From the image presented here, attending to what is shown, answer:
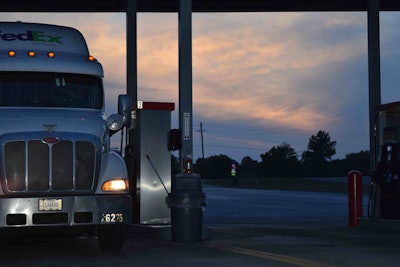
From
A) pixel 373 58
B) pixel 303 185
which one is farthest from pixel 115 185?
pixel 303 185

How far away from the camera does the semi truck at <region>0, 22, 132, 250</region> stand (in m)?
10.9

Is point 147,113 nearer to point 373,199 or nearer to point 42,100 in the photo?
point 42,100

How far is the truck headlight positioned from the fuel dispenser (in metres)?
8.54

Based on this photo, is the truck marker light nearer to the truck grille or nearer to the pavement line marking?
the truck grille

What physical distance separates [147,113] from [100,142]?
4.68 metres

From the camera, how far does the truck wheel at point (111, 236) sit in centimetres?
1192

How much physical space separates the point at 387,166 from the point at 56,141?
32.4ft

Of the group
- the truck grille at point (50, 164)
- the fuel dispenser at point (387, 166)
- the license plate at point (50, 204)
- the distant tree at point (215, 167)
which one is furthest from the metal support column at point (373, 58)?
the distant tree at point (215, 167)

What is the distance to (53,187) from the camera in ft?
36.3

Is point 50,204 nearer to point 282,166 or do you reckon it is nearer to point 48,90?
point 48,90

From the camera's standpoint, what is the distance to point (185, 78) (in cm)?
1596

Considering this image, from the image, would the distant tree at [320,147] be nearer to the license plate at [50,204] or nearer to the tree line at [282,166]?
the tree line at [282,166]
